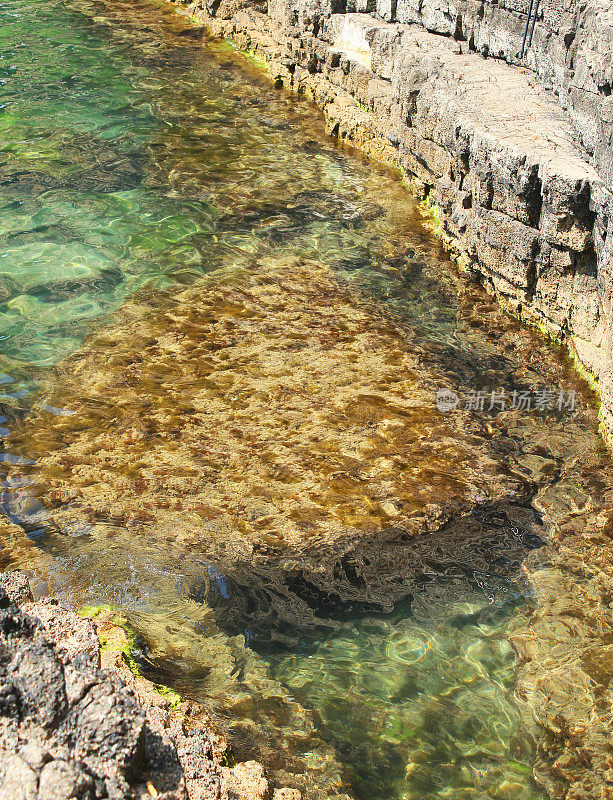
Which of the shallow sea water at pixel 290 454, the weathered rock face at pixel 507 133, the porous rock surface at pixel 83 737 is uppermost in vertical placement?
the weathered rock face at pixel 507 133

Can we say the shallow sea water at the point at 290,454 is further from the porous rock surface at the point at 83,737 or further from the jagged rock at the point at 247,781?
the porous rock surface at the point at 83,737

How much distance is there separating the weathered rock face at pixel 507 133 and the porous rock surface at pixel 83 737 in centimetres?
326

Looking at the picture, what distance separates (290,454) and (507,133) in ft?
10.4

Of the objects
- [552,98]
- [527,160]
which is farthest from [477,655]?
[552,98]

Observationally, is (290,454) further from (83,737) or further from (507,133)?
(507,133)

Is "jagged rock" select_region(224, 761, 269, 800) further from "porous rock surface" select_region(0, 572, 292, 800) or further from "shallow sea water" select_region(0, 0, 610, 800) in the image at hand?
"shallow sea water" select_region(0, 0, 610, 800)

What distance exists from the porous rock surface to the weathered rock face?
326 centimetres

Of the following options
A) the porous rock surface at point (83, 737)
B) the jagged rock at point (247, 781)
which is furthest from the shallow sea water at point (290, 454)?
the porous rock surface at point (83, 737)

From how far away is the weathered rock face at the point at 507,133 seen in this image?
4.95 metres

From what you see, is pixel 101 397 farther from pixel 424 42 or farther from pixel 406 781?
pixel 424 42

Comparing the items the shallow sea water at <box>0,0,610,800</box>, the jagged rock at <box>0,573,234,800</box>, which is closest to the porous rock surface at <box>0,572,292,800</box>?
the jagged rock at <box>0,573,234,800</box>

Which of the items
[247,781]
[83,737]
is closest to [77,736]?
[83,737]

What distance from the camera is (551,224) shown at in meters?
5.13

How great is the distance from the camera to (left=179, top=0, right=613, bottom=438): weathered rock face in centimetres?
495
